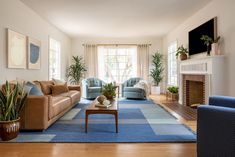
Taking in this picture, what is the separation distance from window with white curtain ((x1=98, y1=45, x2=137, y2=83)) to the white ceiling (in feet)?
5.37

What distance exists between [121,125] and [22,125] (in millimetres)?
1664

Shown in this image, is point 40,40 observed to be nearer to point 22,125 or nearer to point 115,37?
point 22,125

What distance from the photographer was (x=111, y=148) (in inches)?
109

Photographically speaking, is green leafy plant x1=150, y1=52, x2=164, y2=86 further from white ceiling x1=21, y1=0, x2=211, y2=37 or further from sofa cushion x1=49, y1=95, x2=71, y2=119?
sofa cushion x1=49, y1=95, x2=71, y2=119

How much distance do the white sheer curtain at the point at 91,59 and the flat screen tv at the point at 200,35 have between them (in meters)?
4.50

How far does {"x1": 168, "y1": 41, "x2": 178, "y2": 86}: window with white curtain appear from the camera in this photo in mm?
7969

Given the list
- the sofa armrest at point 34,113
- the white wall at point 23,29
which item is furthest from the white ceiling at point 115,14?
the sofa armrest at point 34,113

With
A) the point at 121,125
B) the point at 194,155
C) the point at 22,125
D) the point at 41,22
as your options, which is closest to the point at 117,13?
the point at 41,22

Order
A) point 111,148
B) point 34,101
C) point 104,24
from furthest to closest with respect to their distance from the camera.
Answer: point 104,24
point 34,101
point 111,148

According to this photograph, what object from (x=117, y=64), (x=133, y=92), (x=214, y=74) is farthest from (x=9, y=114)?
(x=117, y=64)

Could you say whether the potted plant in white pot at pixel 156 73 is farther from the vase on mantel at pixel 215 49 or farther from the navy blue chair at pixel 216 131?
the navy blue chair at pixel 216 131

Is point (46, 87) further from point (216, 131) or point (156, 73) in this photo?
point (156, 73)

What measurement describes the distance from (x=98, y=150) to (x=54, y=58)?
559cm

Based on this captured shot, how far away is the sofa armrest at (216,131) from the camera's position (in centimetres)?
188
